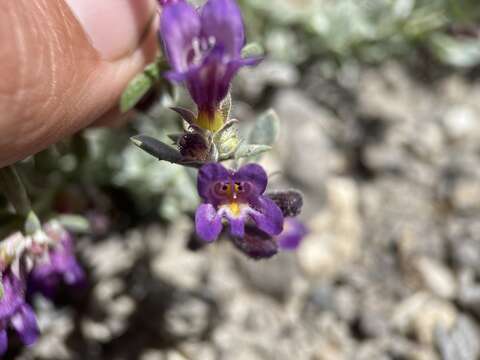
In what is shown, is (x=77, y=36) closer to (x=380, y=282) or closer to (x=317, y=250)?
(x=317, y=250)

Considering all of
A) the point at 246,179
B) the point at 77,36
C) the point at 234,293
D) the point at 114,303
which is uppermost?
the point at 77,36

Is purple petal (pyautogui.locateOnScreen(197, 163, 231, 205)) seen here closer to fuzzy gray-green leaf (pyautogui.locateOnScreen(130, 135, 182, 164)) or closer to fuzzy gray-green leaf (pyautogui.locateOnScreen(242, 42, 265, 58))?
fuzzy gray-green leaf (pyautogui.locateOnScreen(130, 135, 182, 164))

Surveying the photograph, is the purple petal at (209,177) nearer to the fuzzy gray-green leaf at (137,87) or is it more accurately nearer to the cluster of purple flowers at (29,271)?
the fuzzy gray-green leaf at (137,87)

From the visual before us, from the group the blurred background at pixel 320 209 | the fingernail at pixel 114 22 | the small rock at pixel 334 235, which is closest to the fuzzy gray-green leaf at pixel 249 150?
the fingernail at pixel 114 22

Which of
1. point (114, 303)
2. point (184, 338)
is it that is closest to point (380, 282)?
point (184, 338)

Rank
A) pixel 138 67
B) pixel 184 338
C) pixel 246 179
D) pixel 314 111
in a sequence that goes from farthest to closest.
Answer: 1. pixel 314 111
2. pixel 184 338
3. pixel 138 67
4. pixel 246 179

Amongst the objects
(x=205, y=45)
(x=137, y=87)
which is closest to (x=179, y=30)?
(x=205, y=45)
